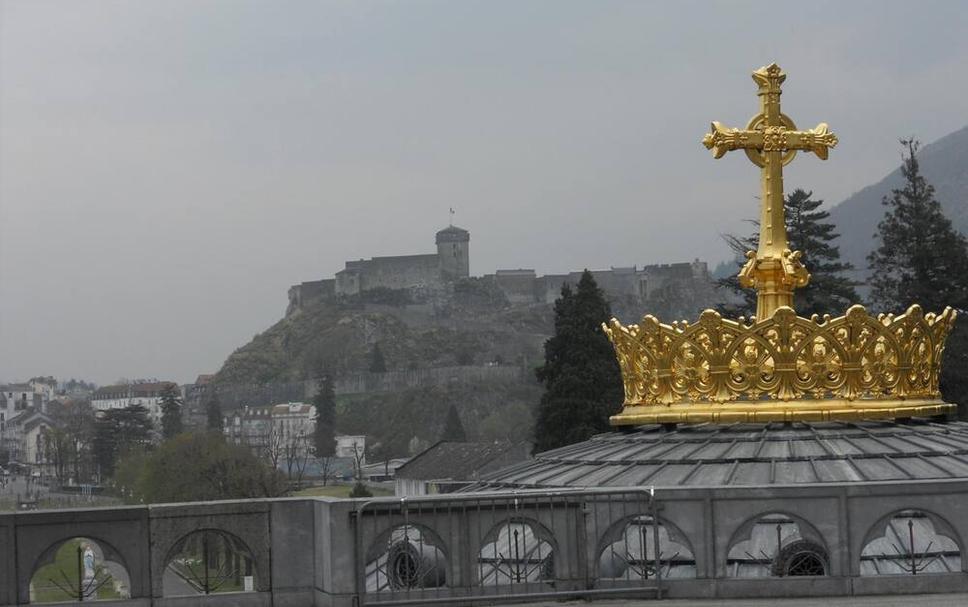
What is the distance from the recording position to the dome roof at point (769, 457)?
663 inches

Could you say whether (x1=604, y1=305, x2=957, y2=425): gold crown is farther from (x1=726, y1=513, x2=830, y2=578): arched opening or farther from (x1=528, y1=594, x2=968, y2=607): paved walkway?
(x1=528, y1=594, x2=968, y2=607): paved walkway

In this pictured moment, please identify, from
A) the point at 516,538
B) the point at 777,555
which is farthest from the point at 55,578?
the point at 777,555

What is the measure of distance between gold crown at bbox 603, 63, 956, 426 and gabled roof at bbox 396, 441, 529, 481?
3463 inches

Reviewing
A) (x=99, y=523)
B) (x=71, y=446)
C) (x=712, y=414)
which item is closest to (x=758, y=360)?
(x=712, y=414)

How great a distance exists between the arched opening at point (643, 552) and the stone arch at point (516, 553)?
0.50 m

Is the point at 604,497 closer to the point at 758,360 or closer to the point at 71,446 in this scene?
the point at 758,360

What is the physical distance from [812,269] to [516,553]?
59330 mm

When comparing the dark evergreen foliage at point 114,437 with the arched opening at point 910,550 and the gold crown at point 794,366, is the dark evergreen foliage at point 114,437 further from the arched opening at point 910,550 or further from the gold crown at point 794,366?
the arched opening at point 910,550

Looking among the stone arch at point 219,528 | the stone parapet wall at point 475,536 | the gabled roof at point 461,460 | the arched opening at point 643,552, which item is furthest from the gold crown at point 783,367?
the gabled roof at point 461,460

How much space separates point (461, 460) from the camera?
118 m

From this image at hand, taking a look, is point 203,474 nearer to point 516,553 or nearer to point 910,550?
point 516,553

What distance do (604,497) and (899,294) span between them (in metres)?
63.7

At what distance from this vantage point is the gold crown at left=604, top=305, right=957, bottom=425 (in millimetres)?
17938

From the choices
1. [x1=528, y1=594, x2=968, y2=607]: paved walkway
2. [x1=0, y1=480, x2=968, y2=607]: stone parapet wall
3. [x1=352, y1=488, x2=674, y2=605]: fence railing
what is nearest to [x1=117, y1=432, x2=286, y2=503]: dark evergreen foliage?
[x1=0, y1=480, x2=968, y2=607]: stone parapet wall
